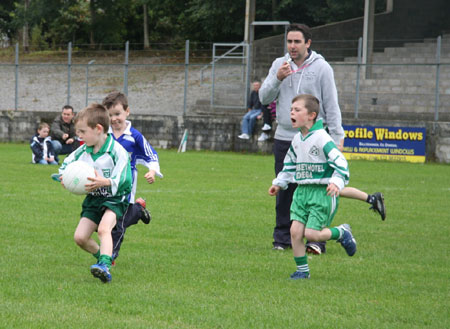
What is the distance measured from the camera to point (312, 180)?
6426mm

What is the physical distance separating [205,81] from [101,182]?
75.9 feet

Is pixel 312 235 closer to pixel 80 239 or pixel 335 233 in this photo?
pixel 335 233

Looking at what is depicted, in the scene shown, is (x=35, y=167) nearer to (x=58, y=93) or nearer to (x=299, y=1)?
(x=58, y=93)

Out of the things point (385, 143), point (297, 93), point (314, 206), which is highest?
point (297, 93)

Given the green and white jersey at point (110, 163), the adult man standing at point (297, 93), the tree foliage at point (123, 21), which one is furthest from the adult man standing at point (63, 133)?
the tree foliage at point (123, 21)

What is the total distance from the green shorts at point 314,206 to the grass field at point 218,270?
0.50 m

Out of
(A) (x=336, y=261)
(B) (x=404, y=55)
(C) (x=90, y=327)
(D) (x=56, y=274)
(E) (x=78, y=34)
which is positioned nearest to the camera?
(C) (x=90, y=327)

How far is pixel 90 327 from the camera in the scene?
457 cm

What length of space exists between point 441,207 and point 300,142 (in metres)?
5.63

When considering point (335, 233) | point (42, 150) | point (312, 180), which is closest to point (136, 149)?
point (312, 180)

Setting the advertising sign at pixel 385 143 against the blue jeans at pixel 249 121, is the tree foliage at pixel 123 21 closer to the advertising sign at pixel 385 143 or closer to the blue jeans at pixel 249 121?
the blue jeans at pixel 249 121

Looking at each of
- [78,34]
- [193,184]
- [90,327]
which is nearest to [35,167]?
[193,184]

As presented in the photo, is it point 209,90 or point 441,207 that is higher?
point 209,90

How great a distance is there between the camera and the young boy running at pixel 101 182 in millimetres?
5902
